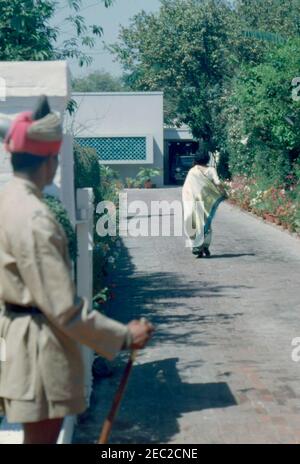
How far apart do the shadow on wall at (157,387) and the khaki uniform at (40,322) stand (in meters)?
2.04

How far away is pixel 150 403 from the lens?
22.0 ft

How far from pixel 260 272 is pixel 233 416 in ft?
23.6

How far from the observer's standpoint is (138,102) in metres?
42.8

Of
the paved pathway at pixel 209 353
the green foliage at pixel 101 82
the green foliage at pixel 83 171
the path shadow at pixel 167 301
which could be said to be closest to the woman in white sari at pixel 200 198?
the paved pathway at pixel 209 353

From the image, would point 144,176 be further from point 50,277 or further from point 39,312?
point 50,277

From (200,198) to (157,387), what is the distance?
27.6ft

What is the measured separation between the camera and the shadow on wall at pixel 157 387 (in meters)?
6.13

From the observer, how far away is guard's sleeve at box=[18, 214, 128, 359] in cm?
370

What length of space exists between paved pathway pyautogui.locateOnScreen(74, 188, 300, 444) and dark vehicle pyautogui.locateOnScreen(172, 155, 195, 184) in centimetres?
3071

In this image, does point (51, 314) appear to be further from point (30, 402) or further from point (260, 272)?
point (260, 272)

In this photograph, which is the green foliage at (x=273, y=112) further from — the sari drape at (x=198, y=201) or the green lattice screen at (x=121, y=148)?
the green lattice screen at (x=121, y=148)

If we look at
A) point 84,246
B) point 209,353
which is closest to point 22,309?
point 84,246

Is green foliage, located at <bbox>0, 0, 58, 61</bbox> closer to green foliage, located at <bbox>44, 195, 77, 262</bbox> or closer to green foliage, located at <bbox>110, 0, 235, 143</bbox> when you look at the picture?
green foliage, located at <bbox>44, 195, 77, 262</bbox>

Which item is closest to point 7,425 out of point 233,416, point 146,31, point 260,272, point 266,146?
point 233,416
